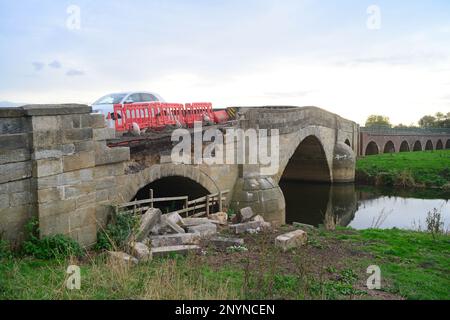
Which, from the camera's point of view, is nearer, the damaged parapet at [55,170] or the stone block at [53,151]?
the damaged parapet at [55,170]

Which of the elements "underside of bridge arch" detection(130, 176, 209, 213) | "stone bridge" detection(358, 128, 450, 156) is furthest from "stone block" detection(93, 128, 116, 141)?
"stone bridge" detection(358, 128, 450, 156)

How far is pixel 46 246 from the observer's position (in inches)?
249

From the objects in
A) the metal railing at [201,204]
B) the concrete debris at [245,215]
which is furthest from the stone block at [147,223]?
the concrete debris at [245,215]

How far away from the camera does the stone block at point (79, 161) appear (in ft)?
22.4

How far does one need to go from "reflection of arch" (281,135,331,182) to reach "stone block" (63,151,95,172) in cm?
1925

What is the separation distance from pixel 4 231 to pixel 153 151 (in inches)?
179

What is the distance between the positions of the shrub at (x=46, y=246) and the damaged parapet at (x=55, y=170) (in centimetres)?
11

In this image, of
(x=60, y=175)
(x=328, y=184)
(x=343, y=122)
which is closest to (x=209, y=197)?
(x=60, y=175)

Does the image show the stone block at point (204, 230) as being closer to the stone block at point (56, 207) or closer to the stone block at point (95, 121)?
the stone block at point (56, 207)

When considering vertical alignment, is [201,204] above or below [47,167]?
below

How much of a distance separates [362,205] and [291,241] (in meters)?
14.0

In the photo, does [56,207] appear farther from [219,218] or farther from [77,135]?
[219,218]

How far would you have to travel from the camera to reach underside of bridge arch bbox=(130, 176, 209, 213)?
12.3 meters

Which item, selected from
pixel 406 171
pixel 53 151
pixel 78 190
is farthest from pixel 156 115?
pixel 406 171
